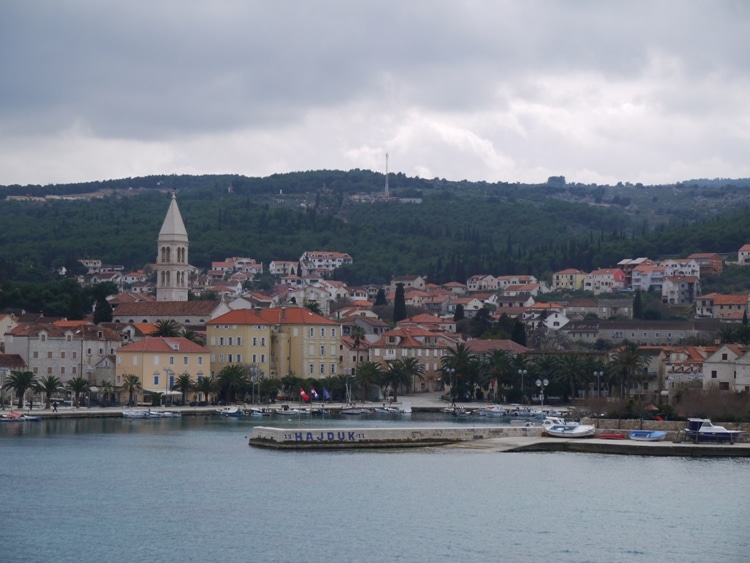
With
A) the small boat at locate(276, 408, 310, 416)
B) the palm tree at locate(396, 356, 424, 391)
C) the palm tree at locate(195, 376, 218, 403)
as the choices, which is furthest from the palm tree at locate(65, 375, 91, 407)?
the palm tree at locate(396, 356, 424, 391)

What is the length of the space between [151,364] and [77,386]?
20.7 feet

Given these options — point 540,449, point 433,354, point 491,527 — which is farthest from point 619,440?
point 433,354

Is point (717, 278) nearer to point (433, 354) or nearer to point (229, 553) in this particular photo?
point (433, 354)

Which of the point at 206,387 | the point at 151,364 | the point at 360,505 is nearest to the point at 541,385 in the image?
the point at 206,387

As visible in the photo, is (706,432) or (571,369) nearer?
(706,432)

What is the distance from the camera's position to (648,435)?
201 feet

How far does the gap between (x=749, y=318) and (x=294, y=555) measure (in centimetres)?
10205

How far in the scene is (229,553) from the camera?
A: 36.3 m

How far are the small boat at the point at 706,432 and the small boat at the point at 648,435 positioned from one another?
152 cm

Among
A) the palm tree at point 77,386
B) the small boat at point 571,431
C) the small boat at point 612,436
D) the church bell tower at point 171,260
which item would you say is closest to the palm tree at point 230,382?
the palm tree at point 77,386

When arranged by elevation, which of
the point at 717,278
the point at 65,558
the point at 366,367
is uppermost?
the point at 717,278

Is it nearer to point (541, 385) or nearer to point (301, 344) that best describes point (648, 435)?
point (541, 385)

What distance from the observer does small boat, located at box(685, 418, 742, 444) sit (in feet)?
193

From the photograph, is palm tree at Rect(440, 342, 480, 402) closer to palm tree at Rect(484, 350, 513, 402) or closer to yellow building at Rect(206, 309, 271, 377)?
palm tree at Rect(484, 350, 513, 402)
